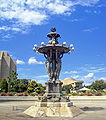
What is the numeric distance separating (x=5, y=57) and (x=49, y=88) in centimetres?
13637

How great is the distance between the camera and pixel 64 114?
15.0 meters

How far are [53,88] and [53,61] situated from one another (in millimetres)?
2715

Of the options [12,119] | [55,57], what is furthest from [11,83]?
[12,119]

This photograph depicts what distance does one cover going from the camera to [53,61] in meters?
19.7

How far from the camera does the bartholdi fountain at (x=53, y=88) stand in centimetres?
1569

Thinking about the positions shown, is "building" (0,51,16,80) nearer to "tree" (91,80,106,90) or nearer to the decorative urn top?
"tree" (91,80,106,90)

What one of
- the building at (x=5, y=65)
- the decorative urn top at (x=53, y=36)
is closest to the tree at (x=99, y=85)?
the building at (x=5, y=65)

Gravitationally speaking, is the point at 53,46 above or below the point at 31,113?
above

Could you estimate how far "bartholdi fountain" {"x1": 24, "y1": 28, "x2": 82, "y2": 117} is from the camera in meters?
15.7

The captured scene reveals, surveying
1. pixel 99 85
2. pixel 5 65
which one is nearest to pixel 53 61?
pixel 99 85

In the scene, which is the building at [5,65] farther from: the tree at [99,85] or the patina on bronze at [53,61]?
the patina on bronze at [53,61]

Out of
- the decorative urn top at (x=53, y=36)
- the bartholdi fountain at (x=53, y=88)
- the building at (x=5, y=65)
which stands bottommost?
the bartholdi fountain at (x=53, y=88)

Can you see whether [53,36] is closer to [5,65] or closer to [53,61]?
[53,61]

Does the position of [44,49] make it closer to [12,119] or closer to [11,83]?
[12,119]
